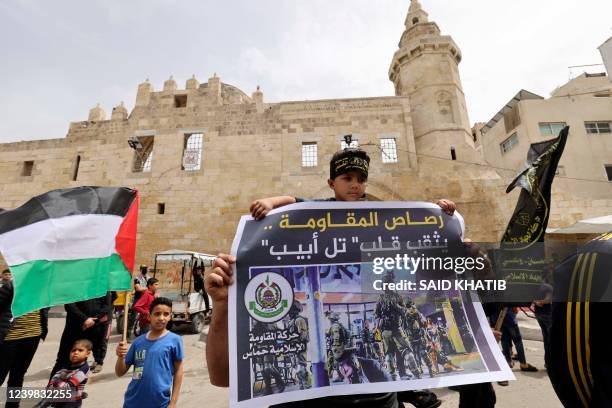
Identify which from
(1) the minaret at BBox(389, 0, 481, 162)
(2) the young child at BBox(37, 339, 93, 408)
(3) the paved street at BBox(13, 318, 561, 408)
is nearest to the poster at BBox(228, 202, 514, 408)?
(2) the young child at BBox(37, 339, 93, 408)

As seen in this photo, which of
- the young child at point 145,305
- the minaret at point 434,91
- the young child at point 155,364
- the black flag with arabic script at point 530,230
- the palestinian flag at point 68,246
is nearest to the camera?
the black flag with arabic script at point 530,230

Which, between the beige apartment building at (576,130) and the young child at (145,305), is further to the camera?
the beige apartment building at (576,130)

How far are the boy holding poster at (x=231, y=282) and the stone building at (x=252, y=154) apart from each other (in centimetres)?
1274

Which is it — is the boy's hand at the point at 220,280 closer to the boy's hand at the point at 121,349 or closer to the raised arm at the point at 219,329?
the raised arm at the point at 219,329

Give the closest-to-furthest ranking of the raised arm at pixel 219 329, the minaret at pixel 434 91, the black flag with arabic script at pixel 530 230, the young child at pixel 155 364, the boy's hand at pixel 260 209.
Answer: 1. the raised arm at pixel 219 329
2. the boy's hand at pixel 260 209
3. the black flag with arabic script at pixel 530 230
4. the young child at pixel 155 364
5. the minaret at pixel 434 91

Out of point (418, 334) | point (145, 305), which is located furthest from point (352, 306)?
point (145, 305)

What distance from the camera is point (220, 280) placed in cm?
147

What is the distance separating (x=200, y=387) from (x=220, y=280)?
4.51 meters

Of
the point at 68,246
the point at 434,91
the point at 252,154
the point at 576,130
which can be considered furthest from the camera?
the point at 576,130

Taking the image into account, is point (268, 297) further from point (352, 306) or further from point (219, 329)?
point (352, 306)

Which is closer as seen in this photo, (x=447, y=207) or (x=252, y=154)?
(x=447, y=207)

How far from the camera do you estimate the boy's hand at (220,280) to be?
148cm

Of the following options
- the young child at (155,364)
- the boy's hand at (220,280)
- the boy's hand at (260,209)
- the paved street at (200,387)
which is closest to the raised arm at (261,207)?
the boy's hand at (260,209)

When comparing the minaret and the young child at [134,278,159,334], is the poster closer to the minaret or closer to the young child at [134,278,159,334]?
the young child at [134,278,159,334]
